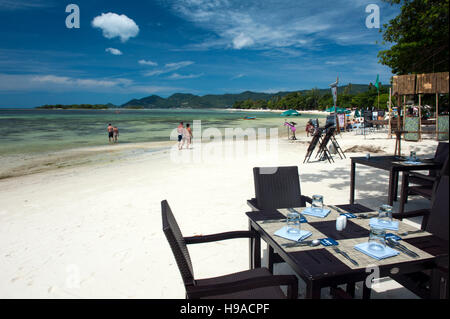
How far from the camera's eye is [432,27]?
2.87 m

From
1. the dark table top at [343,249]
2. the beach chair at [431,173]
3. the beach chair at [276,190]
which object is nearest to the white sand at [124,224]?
the beach chair at [431,173]

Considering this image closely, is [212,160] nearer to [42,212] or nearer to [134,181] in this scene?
[134,181]

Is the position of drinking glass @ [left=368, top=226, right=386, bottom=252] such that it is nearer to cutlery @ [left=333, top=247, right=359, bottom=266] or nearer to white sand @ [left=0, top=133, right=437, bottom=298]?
cutlery @ [left=333, top=247, right=359, bottom=266]

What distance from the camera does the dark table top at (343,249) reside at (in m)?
1.45

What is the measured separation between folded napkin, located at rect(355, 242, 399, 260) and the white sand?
3.12ft

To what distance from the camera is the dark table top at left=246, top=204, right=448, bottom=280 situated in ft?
4.75

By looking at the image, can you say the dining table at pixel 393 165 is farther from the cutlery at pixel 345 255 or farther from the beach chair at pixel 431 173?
the cutlery at pixel 345 255

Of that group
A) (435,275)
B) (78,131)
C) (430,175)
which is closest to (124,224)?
(435,275)

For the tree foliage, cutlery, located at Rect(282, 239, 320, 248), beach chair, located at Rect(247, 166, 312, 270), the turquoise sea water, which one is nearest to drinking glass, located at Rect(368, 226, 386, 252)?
cutlery, located at Rect(282, 239, 320, 248)

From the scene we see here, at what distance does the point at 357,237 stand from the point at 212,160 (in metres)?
7.57

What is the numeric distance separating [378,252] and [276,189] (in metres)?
1.47

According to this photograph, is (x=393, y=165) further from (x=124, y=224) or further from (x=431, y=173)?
(x=124, y=224)

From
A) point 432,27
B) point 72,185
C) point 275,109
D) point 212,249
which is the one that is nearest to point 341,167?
point 432,27

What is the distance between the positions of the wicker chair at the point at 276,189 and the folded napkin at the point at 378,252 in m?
1.23
